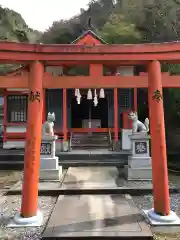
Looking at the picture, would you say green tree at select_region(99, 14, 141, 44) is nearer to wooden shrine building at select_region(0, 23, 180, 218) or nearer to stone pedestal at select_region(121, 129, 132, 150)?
stone pedestal at select_region(121, 129, 132, 150)

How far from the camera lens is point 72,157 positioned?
12141 mm

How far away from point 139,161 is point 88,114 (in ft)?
29.8

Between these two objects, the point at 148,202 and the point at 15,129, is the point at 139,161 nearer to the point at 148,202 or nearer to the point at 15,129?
the point at 148,202

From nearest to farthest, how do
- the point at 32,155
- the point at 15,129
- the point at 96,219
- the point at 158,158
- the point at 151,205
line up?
the point at 32,155
the point at 158,158
the point at 96,219
the point at 151,205
the point at 15,129

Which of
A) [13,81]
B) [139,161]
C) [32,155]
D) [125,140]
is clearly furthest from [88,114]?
[32,155]

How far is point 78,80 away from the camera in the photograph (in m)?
5.47

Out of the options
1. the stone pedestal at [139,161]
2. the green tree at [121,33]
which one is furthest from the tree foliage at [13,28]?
the stone pedestal at [139,161]

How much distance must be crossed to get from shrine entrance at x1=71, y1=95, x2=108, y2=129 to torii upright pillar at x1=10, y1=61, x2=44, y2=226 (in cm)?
1229

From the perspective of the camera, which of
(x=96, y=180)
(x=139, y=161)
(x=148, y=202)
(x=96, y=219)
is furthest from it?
(x=139, y=161)

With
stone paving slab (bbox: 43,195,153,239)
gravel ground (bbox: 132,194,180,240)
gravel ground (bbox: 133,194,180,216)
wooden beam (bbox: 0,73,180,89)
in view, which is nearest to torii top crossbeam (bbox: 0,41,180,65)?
wooden beam (bbox: 0,73,180,89)

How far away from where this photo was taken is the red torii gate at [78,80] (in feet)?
16.6

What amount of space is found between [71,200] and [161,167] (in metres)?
2.93

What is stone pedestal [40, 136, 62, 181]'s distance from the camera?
30.1 feet

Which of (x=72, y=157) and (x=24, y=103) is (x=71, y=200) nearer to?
(x=72, y=157)
